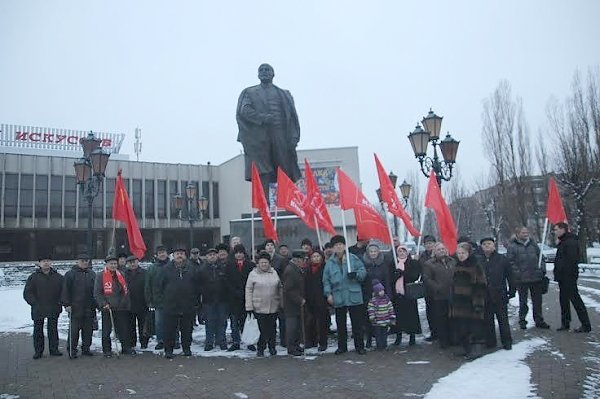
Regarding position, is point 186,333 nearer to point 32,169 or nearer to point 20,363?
point 20,363

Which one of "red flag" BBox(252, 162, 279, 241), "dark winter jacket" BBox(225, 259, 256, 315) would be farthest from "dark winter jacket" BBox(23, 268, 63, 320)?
"red flag" BBox(252, 162, 279, 241)

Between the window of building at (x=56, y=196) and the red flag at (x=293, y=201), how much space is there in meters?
39.5

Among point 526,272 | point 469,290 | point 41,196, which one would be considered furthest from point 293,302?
point 41,196

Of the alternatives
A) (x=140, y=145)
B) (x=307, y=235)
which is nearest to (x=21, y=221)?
(x=140, y=145)


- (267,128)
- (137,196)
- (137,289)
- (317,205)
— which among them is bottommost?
(137,289)

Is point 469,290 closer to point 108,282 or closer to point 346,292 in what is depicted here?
point 346,292

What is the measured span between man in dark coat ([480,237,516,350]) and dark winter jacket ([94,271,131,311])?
6.11 meters

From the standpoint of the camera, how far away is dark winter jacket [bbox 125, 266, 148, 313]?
31.4 feet

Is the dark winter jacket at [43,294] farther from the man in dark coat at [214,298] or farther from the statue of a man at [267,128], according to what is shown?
the statue of a man at [267,128]

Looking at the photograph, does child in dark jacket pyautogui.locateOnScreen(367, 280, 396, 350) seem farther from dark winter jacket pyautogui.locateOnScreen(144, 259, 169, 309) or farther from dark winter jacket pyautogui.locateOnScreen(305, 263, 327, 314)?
dark winter jacket pyautogui.locateOnScreen(144, 259, 169, 309)

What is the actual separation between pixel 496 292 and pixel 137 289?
6.41 meters

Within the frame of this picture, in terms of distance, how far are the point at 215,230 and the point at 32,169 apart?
Result: 17.5m

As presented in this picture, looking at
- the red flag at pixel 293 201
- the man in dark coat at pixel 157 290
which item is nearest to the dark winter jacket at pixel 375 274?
the red flag at pixel 293 201

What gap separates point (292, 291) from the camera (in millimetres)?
8242
